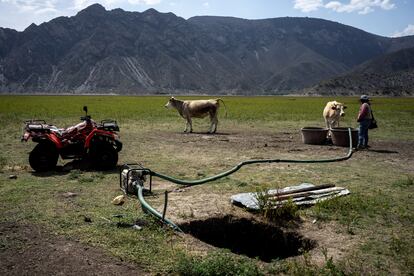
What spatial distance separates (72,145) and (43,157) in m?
0.82

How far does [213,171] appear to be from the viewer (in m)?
11.9

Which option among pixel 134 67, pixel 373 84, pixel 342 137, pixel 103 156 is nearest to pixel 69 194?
pixel 103 156

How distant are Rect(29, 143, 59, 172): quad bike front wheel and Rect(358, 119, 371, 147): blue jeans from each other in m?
10.9

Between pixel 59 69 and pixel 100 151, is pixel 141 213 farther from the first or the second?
pixel 59 69

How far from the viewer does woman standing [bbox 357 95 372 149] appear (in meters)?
15.9

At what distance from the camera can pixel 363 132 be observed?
16.3 m

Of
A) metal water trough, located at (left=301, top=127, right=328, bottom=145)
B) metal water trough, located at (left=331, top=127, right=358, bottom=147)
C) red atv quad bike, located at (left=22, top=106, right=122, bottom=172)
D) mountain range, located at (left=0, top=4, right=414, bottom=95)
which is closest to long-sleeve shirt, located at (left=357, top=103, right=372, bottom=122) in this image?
metal water trough, located at (left=331, top=127, right=358, bottom=147)

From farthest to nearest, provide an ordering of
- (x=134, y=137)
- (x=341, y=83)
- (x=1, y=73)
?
1. (x=1, y=73)
2. (x=341, y=83)
3. (x=134, y=137)

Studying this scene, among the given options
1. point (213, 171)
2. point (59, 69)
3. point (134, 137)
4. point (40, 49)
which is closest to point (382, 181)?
point (213, 171)

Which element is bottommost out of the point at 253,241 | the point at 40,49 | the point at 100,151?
the point at 253,241

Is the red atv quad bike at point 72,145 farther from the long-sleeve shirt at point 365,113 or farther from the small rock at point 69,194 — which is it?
the long-sleeve shirt at point 365,113

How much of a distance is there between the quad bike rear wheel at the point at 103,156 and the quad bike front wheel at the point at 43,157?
1.01m

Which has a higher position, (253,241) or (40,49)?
(40,49)

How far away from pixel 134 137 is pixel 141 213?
38.4 ft
